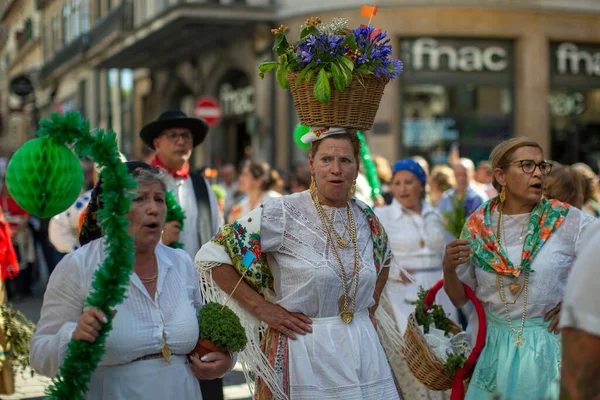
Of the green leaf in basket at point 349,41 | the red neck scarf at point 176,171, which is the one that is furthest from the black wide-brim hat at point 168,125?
the green leaf in basket at point 349,41

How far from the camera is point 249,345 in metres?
4.73

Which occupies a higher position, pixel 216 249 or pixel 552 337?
pixel 216 249

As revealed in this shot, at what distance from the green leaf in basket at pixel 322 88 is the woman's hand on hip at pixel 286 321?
1.06 metres

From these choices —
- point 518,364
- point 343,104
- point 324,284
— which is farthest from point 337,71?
point 518,364

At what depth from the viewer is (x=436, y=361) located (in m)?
5.10

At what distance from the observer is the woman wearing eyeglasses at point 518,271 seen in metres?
4.84

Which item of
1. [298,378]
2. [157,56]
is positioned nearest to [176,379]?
[298,378]

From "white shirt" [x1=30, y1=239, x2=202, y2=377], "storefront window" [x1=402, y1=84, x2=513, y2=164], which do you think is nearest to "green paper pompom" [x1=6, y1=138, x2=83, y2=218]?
"white shirt" [x1=30, y1=239, x2=202, y2=377]

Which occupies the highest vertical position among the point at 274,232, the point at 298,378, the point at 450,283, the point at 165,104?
the point at 165,104

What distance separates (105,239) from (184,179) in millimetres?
3483

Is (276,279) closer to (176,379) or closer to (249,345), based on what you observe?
(249,345)

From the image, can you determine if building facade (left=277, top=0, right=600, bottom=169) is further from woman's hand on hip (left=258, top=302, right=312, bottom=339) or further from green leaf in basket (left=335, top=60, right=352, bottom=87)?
woman's hand on hip (left=258, top=302, right=312, bottom=339)

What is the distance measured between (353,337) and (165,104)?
26.2 metres

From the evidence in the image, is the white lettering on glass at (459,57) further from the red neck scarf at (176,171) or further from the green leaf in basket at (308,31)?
the green leaf in basket at (308,31)
